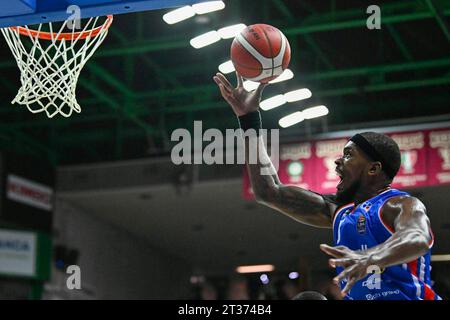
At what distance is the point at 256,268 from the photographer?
19.4 meters

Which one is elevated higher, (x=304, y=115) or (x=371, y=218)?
(x=304, y=115)

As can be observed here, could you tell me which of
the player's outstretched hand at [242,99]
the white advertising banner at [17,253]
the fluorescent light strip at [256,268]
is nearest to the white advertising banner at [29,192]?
the white advertising banner at [17,253]

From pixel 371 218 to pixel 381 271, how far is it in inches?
10.8

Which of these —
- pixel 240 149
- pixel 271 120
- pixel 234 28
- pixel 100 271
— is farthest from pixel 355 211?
pixel 100 271

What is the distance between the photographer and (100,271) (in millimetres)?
15609

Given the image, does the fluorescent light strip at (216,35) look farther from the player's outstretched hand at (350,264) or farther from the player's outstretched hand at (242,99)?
the player's outstretched hand at (350,264)

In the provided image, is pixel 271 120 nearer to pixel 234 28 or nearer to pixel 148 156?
pixel 148 156

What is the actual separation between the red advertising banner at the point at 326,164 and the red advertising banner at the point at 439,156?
3.64 feet

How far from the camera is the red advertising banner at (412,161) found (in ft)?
34.5

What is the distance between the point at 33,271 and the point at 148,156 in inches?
103

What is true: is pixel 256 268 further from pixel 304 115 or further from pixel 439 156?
pixel 439 156

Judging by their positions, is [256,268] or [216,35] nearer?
[216,35]

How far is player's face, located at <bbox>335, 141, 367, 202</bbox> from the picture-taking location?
12.3 ft

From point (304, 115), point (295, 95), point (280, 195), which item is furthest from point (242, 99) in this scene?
point (304, 115)
